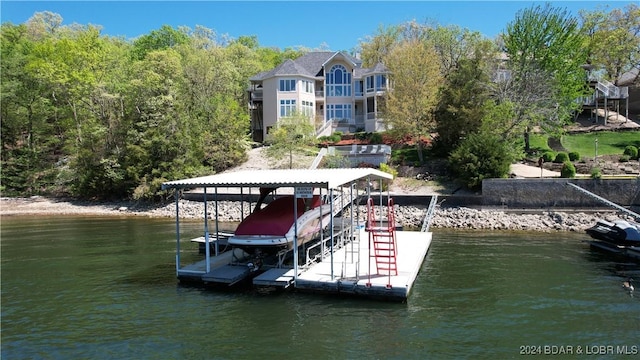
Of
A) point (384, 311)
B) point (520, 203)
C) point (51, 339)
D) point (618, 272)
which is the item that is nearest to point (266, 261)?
point (384, 311)

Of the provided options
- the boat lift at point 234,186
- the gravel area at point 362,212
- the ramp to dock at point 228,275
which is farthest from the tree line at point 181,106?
the ramp to dock at point 228,275

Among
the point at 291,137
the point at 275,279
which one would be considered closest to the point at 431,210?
the point at 275,279

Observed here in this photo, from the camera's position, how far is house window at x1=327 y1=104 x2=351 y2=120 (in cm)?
5178

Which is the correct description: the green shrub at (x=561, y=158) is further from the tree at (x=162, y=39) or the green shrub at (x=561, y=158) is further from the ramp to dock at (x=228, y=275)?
the tree at (x=162, y=39)

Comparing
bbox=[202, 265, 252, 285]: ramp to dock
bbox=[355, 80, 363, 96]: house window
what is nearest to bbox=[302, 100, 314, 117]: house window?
bbox=[355, 80, 363, 96]: house window

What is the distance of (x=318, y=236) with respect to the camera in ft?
57.4

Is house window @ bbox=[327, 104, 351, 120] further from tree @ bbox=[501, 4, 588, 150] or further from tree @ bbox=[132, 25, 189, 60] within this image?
tree @ bbox=[132, 25, 189, 60]

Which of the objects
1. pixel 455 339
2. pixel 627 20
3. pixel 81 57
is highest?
pixel 627 20

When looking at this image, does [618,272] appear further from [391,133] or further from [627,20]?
[627,20]

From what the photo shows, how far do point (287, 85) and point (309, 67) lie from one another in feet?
19.8

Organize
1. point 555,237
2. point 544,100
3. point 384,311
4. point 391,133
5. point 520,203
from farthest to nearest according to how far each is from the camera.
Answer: point 391,133, point 544,100, point 520,203, point 555,237, point 384,311

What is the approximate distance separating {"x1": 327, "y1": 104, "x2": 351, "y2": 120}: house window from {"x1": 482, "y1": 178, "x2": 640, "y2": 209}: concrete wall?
84.4 feet

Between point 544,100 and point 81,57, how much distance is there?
40959mm

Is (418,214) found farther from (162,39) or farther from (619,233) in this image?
(162,39)
